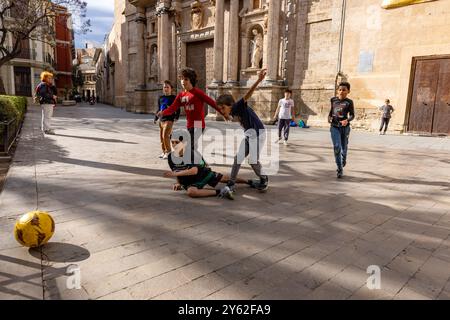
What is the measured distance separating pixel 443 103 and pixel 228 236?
13.2 metres

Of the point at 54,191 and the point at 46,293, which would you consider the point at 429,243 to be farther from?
the point at 54,191

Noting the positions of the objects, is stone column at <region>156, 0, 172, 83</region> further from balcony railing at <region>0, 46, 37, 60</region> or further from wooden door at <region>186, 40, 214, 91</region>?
balcony railing at <region>0, 46, 37, 60</region>

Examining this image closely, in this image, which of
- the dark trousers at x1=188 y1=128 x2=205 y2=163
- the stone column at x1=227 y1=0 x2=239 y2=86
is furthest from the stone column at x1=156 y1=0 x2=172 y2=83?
the dark trousers at x1=188 y1=128 x2=205 y2=163

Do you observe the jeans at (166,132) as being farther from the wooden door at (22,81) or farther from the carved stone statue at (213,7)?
the wooden door at (22,81)

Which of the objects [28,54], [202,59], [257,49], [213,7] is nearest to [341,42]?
[257,49]

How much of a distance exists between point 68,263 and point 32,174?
11.1 ft

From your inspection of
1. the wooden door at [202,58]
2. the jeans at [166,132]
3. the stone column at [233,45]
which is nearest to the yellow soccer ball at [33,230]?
the jeans at [166,132]

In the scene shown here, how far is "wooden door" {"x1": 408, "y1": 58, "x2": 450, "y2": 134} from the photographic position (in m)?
12.5

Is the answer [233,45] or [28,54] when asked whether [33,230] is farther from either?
[28,54]

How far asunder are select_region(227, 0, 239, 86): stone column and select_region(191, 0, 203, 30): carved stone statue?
311 cm

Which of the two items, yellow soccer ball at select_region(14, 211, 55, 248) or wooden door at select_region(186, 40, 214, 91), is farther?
wooden door at select_region(186, 40, 214, 91)

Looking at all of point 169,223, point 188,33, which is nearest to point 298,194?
point 169,223

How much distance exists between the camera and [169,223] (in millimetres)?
3398

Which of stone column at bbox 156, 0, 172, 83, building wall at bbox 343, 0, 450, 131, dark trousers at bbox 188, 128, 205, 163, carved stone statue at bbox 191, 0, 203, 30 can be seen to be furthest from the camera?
stone column at bbox 156, 0, 172, 83
